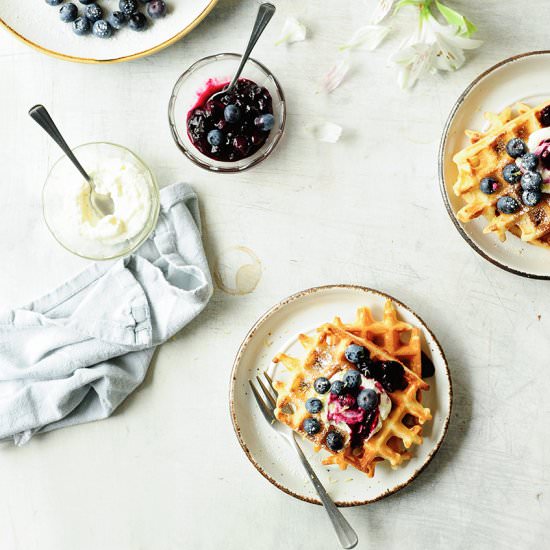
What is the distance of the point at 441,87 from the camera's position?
8.73 feet

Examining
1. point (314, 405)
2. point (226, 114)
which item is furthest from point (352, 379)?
point (226, 114)

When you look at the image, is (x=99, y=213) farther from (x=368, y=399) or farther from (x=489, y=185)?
(x=489, y=185)

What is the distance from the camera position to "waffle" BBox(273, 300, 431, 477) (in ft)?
7.80

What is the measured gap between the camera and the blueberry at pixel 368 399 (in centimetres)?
228

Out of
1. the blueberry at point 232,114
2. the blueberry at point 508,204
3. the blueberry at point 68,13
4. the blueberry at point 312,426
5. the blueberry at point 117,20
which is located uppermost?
the blueberry at point 68,13

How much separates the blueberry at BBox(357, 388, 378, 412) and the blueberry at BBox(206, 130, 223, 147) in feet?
3.28

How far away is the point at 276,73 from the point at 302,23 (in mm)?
207

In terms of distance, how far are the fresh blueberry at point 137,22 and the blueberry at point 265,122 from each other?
567mm

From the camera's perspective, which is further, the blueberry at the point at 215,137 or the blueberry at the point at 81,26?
the blueberry at the point at 81,26

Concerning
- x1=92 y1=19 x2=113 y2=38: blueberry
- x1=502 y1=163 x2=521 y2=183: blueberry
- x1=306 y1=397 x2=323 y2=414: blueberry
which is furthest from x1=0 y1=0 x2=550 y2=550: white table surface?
x1=306 y1=397 x2=323 y2=414: blueberry

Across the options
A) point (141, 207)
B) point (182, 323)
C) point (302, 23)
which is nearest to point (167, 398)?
point (182, 323)

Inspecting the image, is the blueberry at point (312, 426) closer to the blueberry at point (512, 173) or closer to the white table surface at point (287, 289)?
the white table surface at point (287, 289)

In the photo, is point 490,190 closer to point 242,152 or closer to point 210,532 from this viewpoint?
point 242,152

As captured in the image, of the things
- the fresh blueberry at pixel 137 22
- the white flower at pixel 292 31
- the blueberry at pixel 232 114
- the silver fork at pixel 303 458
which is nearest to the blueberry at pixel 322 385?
the silver fork at pixel 303 458
